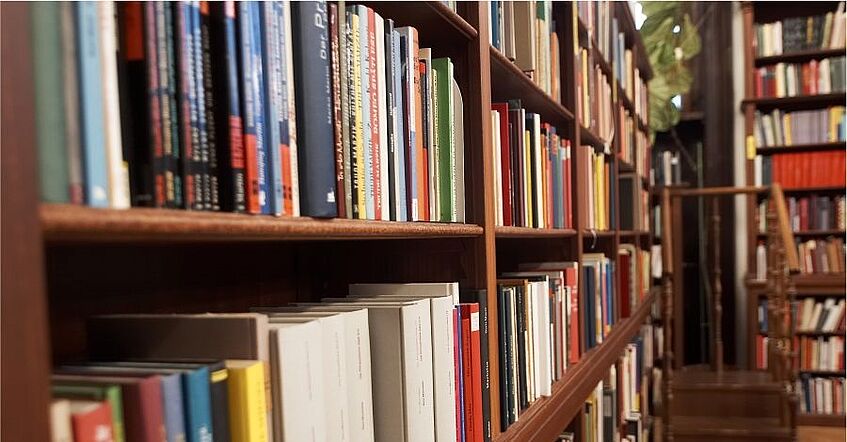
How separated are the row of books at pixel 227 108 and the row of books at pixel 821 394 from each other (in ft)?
13.5

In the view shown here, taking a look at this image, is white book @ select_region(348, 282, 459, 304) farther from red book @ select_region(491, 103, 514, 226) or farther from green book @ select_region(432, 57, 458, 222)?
red book @ select_region(491, 103, 514, 226)

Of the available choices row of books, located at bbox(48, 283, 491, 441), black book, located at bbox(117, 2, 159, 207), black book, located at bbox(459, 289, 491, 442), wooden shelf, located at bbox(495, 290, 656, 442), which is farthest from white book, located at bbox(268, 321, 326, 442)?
wooden shelf, located at bbox(495, 290, 656, 442)

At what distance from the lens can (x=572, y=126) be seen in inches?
76.7

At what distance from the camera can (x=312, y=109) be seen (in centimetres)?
71

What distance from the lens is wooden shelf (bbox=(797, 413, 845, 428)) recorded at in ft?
13.2

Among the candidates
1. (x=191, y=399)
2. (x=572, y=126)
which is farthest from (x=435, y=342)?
(x=572, y=126)

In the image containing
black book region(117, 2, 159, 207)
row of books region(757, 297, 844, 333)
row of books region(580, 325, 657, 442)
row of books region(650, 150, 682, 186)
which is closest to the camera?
black book region(117, 2, 159, 207)

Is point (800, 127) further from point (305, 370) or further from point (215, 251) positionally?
point (305, 370)

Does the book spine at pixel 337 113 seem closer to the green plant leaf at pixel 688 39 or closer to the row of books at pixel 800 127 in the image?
the green plant leaf at pixel 688 39

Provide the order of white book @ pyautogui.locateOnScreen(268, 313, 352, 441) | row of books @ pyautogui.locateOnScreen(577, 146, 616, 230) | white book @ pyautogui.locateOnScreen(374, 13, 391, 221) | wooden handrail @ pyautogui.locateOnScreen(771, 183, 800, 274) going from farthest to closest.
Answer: wooden handrail @ pyautogui.locateOnScreen(771, 183, 800, 274), row of books @ pyautogui.locateOnScreen(577, 146, 616, 230), white book @ pyautogui.locateOnScreen(374, 13, 391, 221), white book @ pyautogui.locateOnScreen(268, 313, 352, 441)

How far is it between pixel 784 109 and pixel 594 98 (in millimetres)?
2687

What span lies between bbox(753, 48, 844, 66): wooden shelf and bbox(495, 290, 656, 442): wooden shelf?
2.74 m

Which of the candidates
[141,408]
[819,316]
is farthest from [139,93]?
[819,316]

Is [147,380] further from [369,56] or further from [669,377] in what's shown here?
[669,377]
